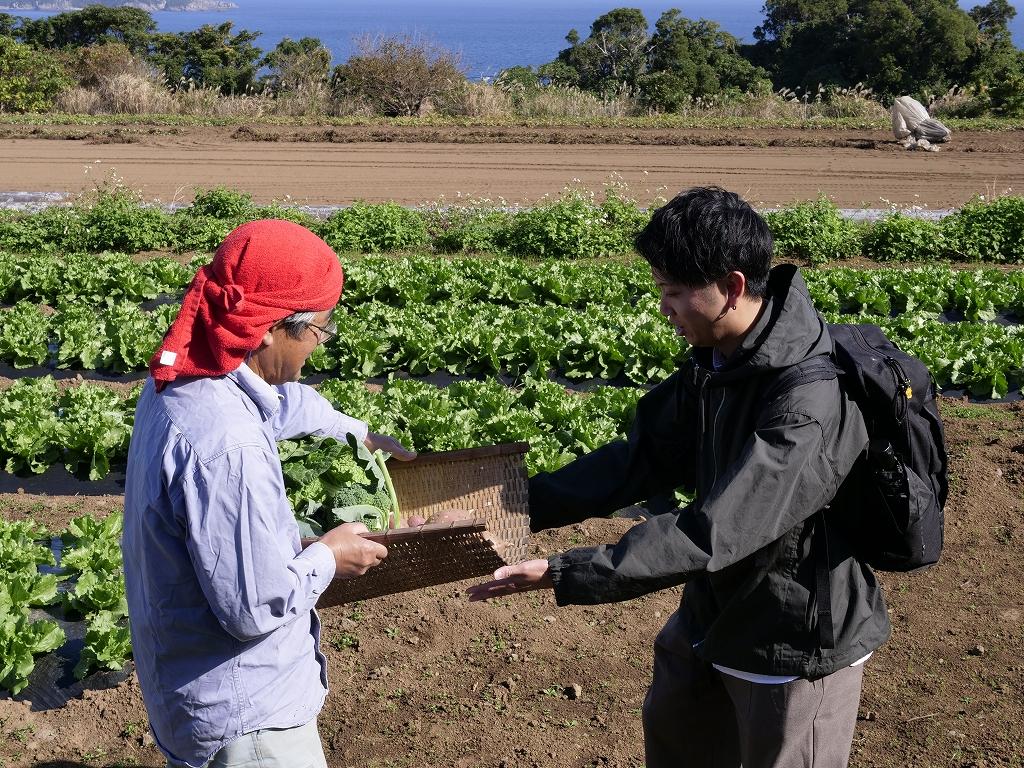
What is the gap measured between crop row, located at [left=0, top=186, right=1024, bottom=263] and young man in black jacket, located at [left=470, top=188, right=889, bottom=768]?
10327 millimetres

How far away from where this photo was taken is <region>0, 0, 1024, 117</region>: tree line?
88.4ft

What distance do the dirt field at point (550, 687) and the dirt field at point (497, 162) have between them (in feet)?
41.1

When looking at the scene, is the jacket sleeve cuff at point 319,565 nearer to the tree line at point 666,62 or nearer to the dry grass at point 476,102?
the dry grass at point 476,102

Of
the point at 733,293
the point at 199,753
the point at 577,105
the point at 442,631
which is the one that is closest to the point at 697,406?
the point at 733,293

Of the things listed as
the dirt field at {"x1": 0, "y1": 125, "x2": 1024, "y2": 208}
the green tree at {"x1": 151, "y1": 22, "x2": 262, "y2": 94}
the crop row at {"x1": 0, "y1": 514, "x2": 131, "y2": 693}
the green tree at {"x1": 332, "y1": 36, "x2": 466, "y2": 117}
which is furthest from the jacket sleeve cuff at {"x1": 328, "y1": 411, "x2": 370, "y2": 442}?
the green tree at {"x1": 151, "y1": 22, "x2": 262, "y2": 94}

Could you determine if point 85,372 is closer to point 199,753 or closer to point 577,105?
point 199,753

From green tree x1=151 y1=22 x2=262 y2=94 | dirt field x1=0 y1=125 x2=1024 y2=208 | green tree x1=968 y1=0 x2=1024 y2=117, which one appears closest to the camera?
dirt field x1=0 y1=125 x2=1024 y2=208

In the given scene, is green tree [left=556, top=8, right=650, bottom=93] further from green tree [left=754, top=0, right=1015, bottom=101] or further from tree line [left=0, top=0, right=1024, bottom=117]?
green tree [left=754, top=0, right=1015, bottom=101]

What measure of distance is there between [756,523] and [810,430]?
9.2 inches

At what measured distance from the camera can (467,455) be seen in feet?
10.9

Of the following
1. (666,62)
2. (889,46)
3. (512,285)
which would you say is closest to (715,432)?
(512,285)

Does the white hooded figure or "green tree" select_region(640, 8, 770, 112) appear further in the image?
"green tree" select_region(640, 8, 770, 112)

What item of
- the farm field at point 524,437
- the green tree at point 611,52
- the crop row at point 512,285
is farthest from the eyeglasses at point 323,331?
the green tree at point 611,52

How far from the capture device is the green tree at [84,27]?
126 ft
